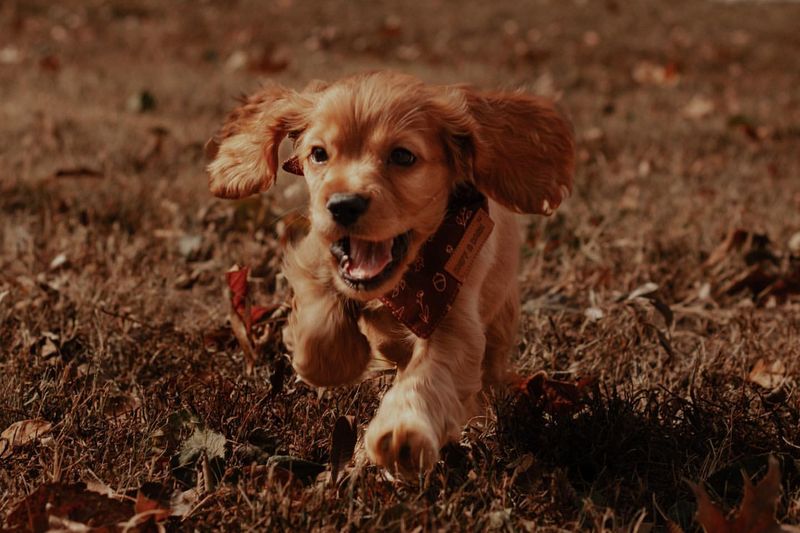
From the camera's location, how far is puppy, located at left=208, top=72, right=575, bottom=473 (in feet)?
7.08

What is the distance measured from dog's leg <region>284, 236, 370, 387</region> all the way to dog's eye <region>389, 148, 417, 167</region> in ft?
1.04

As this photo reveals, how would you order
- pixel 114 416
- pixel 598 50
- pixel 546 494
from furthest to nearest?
pixel 598 50
pixel 114 416
pixel 546 494

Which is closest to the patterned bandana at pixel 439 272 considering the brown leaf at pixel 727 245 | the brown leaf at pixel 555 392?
the brown leaf at pixel 555 392

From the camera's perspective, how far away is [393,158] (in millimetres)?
2297

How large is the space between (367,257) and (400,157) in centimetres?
27

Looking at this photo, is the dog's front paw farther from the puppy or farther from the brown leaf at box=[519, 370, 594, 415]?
the brown leaf at box=[519, 370, 594, 415]

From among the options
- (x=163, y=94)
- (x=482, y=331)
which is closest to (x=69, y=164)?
(x=163, y=94)

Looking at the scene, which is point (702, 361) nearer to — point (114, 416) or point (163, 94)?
point (114, 416)

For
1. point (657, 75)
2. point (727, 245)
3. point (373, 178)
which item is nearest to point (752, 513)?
point (373, 178)

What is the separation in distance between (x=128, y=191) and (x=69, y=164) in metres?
0.63

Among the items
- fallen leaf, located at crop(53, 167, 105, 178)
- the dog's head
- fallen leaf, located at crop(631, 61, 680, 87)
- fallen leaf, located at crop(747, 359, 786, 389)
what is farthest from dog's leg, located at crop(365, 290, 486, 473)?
fallen leaf, located at crop(631, 61, 680, 87)

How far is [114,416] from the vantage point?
236 centimetres

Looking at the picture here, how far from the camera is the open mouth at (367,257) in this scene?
2.18 m

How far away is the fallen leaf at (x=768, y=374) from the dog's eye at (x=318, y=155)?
1465mm
